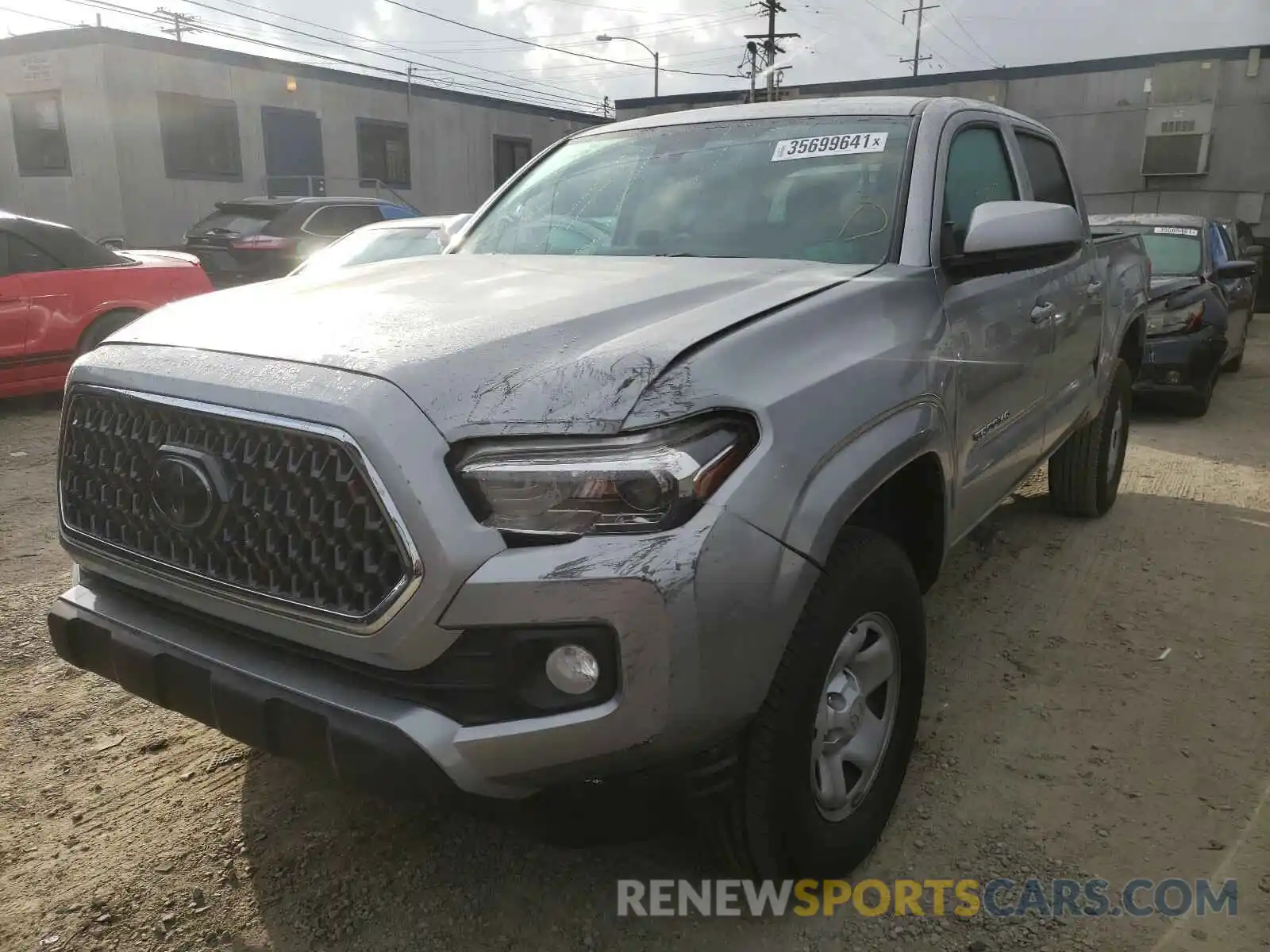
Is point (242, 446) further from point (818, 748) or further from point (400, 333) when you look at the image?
point (818, 748)

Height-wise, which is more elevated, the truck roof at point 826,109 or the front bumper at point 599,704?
the truck roof at point 826,109

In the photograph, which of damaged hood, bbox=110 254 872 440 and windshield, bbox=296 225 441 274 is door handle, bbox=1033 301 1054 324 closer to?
damaged hood, bbox=110 254 872 440

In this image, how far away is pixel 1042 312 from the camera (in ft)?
11.2

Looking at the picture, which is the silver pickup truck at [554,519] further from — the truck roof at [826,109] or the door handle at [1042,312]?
the door handle at [1042,312]

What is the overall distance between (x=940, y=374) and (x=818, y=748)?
1.02m

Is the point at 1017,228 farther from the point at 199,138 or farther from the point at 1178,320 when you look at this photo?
the point at 199,138

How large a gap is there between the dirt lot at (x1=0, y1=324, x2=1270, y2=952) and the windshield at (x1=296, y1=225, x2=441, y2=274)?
15.1 ft

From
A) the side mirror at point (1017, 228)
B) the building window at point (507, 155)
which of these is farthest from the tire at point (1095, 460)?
the building window at point (507, 155)

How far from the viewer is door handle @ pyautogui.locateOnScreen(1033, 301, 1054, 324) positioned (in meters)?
3.33

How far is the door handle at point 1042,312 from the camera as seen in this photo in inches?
131

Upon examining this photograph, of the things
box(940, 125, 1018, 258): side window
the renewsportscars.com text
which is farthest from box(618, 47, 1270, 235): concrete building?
the renewsportscars.com text

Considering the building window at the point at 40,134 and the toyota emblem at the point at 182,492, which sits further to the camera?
the building window at the point at 40,134

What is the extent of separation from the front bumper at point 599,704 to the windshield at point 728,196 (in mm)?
1306

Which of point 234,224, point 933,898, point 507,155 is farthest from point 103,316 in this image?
point 507,155
